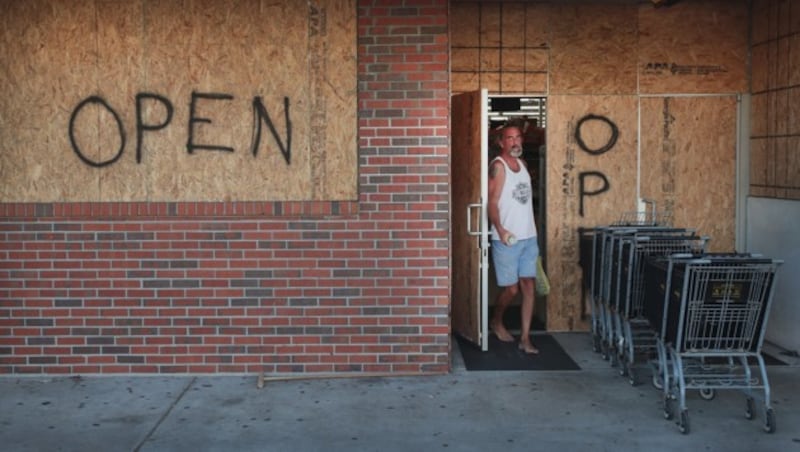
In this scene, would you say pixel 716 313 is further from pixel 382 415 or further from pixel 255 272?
pixel 255 272

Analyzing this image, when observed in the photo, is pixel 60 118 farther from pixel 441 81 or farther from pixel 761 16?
pixel 761 16

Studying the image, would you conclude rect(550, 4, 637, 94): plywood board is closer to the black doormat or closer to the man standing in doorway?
the man standing in doorway

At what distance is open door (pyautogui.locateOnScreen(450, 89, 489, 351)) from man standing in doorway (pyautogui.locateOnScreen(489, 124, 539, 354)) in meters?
0.20

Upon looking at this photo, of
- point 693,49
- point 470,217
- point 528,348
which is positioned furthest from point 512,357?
point 693,49

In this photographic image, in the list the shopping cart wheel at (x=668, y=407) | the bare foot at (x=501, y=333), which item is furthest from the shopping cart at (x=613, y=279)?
the shopping cart wheel at (x=668, y=407)

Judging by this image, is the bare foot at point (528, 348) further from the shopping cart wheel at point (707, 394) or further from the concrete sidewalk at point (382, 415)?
the shopping cart wheel at point (707, 394)

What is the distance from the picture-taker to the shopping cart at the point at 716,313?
19.7 ft

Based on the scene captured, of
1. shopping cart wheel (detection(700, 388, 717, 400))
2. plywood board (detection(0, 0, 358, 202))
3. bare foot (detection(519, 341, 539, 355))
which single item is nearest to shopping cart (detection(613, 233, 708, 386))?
shopping cart wheel (detection(700, 388, 717, 400))

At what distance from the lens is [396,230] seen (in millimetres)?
7410

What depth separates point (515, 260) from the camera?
331 inches

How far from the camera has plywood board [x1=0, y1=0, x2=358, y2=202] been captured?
7285 mm

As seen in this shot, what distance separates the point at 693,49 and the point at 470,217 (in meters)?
3.06

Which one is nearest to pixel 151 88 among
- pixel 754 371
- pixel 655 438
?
pixel 655 438

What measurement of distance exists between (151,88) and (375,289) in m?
2.40
